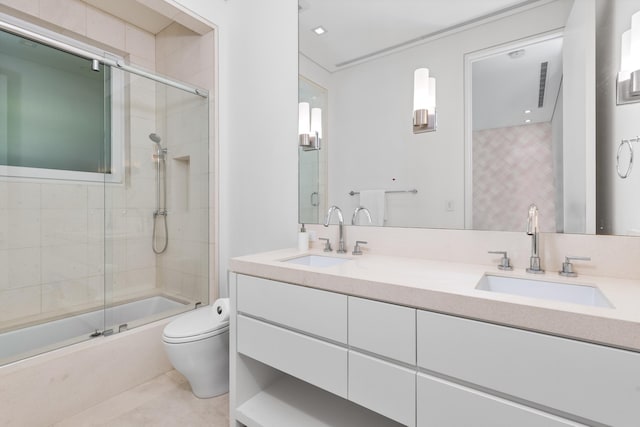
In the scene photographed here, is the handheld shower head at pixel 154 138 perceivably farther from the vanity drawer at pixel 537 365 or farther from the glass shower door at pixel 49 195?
the vanity drawer at pixel 537 365

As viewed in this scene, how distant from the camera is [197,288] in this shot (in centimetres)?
234

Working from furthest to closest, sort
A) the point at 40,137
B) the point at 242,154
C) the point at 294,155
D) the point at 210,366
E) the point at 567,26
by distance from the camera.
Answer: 1. the point at 242,154
2. the point at 40,137
3. the point at 294,155
4. the point at 210,366
5. the point at 567,26

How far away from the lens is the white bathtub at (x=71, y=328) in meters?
1.67

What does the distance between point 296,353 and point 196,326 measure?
74cm

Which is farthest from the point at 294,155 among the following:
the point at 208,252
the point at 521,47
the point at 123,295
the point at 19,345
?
the point at 19,345

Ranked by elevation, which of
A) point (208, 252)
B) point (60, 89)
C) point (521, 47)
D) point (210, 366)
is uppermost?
point (60, 89)

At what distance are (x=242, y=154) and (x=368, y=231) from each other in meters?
1.13

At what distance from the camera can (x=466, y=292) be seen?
0.91 m

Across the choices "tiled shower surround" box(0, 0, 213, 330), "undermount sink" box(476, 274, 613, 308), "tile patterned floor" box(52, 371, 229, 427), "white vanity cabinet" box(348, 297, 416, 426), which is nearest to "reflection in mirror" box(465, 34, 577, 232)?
"undermount sink" box(476, 274, 613, 308)

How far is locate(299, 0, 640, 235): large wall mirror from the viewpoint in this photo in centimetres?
116

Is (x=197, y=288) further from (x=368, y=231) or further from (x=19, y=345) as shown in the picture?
(x=368, y=231)

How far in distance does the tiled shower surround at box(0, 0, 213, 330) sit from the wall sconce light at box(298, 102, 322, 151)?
0.83m

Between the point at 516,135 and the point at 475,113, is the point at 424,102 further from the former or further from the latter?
the point at 516,135

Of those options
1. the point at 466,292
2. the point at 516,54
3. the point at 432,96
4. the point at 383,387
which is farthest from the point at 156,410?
the point at 516,54
